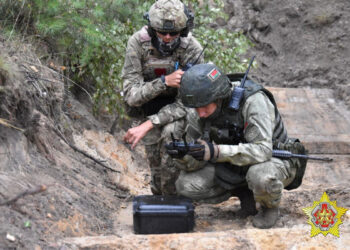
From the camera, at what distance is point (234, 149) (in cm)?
400

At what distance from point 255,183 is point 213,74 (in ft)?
2.89

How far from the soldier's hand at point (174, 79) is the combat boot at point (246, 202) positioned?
41.4 inches

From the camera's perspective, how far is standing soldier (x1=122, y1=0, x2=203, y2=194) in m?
4.81

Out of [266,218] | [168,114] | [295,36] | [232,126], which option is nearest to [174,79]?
[168,114]

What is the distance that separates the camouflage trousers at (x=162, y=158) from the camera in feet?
16.1

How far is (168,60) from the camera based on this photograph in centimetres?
505

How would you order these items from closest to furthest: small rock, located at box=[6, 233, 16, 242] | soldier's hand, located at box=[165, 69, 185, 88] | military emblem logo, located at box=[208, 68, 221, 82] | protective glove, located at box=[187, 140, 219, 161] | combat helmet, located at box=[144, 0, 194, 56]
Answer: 1. small rock, located at box=[6, 233, 16, 242]
2. protective glove, located at box=[187, 140, 219, 161]
3. military emblem logo, located at box=[208, 68, 221, 82]
4. soldier's hand, located at box=[165, 69, 185, 88]
5. combat helmet, located at box=[144, 0, 194, 56]

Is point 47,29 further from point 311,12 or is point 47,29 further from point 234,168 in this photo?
point 311,12

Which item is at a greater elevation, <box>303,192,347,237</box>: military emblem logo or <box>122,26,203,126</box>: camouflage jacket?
<box>122,26,203,126</box>: camouflage jacket

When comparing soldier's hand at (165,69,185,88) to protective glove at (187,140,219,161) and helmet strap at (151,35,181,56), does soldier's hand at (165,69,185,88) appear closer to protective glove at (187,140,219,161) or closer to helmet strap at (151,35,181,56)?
helmet strap at (151,35,181,56)

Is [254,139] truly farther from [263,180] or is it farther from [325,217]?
[325,217]

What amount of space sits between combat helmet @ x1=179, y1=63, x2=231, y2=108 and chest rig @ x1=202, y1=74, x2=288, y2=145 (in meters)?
0.16

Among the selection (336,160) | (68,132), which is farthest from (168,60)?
(336,160)

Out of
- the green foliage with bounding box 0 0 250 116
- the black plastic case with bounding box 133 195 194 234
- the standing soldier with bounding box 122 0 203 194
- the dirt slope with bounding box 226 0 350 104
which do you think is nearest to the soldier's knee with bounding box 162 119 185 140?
the standing soldier with bounding box 122 0 203 194
